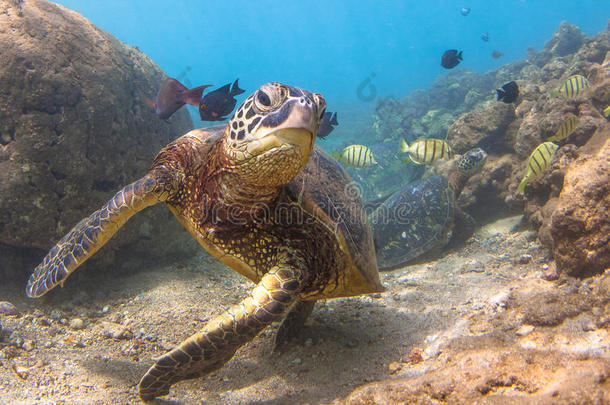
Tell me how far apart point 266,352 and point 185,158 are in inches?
77.6

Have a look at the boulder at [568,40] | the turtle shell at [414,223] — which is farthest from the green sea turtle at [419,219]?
the boulder at [568,40]

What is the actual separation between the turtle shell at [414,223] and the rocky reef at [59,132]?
391cm

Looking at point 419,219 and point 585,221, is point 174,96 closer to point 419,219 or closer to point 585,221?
Result: point 419,219

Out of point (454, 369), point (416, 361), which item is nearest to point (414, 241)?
point (416, 361)

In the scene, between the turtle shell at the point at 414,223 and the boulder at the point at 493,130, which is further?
the boulder at the point at 493,130

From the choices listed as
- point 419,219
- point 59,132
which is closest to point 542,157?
point 419,219

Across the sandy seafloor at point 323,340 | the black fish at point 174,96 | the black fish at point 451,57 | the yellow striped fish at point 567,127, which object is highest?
the black fish at point 451,57

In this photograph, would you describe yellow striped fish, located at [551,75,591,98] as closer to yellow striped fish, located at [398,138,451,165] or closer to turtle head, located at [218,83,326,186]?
yellow striped fish, located at [398,138,451,165]

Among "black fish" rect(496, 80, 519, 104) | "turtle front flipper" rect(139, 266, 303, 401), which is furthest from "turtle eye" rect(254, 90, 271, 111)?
"black fish" rect(496, 80, 519, 104)

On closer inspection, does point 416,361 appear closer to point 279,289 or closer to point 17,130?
point 279,289

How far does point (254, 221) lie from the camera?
2.48 m

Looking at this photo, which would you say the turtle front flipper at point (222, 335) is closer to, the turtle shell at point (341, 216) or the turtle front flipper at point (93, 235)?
the turtle shell at point (341, 216)

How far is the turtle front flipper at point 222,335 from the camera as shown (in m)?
1.94

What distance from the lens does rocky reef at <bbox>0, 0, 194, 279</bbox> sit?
127 inches
